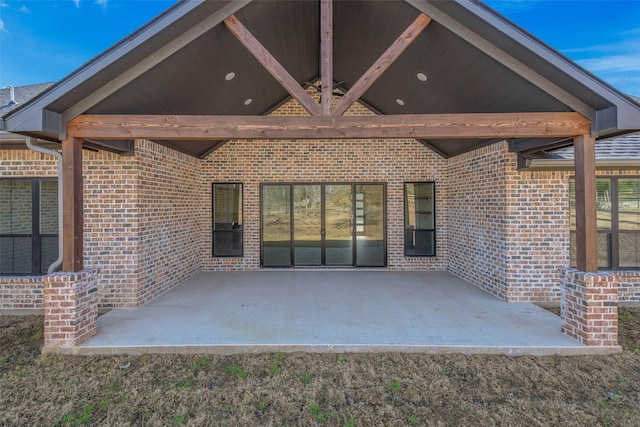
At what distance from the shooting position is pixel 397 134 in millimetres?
4164

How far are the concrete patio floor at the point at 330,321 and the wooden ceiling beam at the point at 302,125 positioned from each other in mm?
2553

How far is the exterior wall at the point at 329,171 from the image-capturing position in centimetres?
819

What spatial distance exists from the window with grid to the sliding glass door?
24.6 inches

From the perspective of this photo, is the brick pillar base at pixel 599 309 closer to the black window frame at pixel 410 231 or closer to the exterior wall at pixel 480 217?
the exterior wall at pixel 480 217

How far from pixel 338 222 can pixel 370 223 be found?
807mm

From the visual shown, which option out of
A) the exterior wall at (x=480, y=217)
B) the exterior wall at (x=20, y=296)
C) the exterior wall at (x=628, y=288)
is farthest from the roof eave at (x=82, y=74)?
the exterior wall at (x=628, y=288)

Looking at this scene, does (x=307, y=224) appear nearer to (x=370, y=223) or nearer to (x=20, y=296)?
(x=370, y=223)

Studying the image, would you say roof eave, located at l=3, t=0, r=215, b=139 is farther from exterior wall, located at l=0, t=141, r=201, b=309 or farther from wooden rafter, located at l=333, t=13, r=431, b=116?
wooden rafter, located at l=333, t=13, r=431, b=116

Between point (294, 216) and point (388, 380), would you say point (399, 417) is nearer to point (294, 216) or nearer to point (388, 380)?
point (388, 380)

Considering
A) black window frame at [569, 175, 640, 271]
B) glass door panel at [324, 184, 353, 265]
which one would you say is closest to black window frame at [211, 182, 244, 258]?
glass door panel at [324, 184, 353, 265]

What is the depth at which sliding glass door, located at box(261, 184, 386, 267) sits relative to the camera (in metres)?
8.27

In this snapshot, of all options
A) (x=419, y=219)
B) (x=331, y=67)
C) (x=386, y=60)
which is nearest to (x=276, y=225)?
(x=419, y=219)

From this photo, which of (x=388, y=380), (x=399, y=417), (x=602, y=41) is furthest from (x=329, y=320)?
(x=602, y=41)

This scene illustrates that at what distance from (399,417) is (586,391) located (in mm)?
1978
